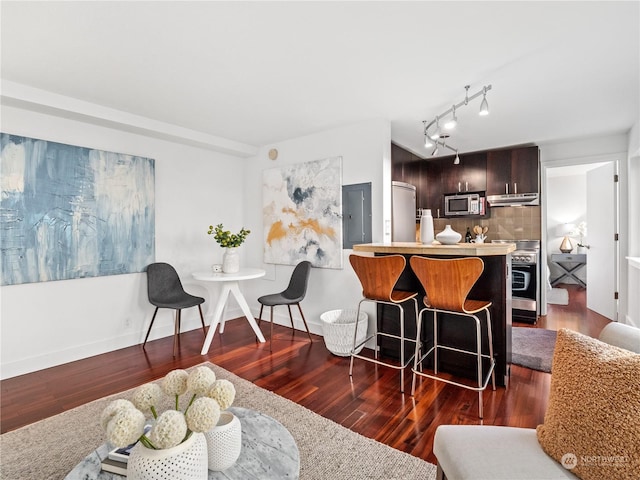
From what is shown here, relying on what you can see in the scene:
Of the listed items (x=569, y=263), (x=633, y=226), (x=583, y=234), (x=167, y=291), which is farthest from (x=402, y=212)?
(x=583, y=234)

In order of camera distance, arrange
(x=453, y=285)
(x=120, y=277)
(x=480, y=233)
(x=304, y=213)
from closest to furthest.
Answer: (x=453, y=285) < (x=120, y=277) < (x=304, y=213) < (x=480, y=233)

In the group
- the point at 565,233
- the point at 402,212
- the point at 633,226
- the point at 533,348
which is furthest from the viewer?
the point at 565,233

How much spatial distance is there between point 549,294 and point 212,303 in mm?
5806

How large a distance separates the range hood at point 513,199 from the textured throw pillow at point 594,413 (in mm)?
4100

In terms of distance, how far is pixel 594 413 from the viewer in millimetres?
906

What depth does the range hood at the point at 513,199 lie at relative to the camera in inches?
177

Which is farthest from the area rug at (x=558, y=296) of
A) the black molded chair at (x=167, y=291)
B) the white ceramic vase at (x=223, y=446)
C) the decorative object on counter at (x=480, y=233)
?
the white ceramic vase at (x=223, y=446)

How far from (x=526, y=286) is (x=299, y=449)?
13.0ft

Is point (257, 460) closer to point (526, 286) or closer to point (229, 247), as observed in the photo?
point (229, 247)

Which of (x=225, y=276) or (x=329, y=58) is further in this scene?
(x=225, y=276)

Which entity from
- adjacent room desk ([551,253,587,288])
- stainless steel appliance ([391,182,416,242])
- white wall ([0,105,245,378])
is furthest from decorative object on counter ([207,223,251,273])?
adjacent room desk ([551,253,587,288])

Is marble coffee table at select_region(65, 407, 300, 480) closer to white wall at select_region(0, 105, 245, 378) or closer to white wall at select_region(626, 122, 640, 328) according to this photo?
white wall at select_region(0, 105, 245, 378)

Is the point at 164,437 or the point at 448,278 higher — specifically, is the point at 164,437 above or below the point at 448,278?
below

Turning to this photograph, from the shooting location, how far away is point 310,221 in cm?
394
